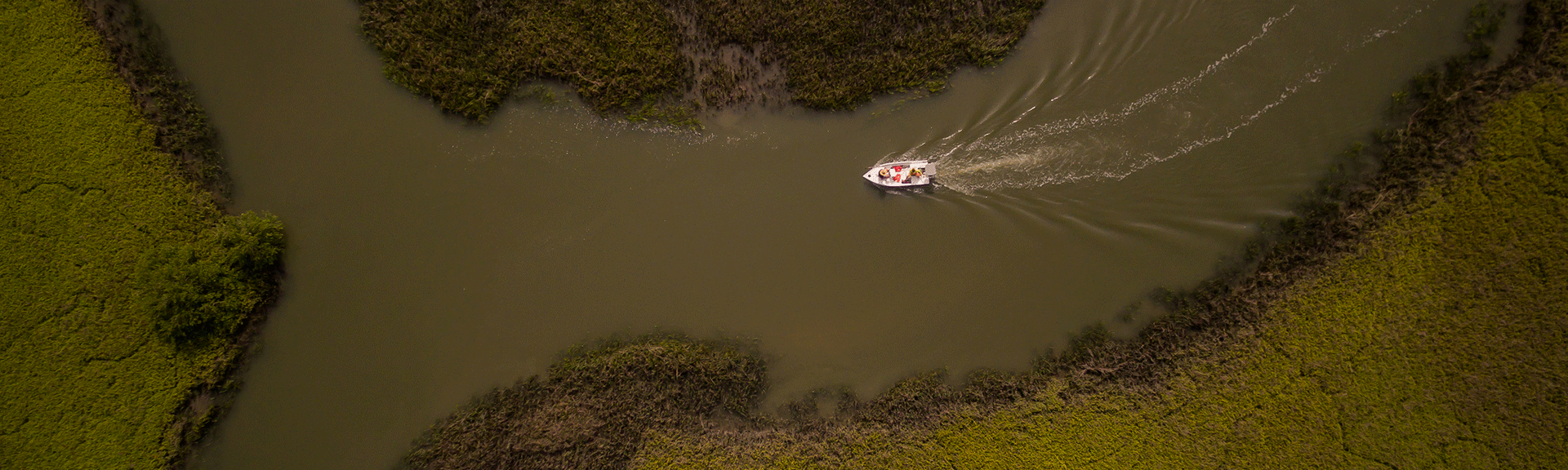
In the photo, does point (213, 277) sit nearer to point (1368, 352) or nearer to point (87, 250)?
point (87, 250)

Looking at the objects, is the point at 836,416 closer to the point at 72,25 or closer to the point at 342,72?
the point at 342,72

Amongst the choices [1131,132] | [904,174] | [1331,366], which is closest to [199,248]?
[904,174]

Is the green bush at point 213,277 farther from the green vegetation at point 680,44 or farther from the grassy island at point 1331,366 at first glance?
the grassy island at point 1331,366

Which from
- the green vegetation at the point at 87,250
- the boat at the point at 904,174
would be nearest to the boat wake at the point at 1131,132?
the boat at the point at 904,174

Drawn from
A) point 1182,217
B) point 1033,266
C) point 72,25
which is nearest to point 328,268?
point 72,25

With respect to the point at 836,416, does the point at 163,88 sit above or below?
above

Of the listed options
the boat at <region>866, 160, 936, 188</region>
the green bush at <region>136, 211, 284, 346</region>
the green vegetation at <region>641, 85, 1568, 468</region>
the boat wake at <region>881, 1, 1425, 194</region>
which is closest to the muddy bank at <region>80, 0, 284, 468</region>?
the green bush at <region>136, 211, 284, 346</region>
